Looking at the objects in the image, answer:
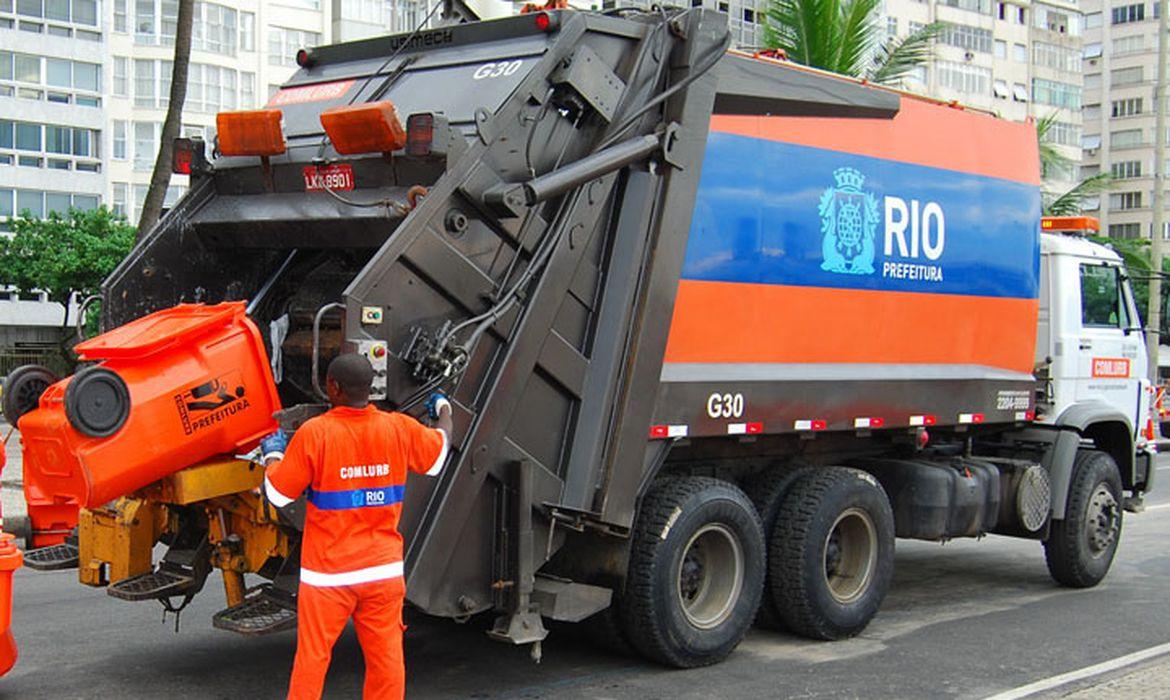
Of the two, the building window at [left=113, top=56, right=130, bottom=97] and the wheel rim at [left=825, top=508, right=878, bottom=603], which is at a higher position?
the building window at [left=113, top=56, right=130, bottom=97]

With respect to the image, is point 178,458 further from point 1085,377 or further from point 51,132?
point 51,132

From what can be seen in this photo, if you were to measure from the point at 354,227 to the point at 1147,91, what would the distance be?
87581 mm

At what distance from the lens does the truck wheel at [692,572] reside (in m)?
6.55

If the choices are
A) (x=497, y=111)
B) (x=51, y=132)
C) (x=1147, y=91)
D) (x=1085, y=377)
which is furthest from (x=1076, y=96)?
(x=497, y=111)

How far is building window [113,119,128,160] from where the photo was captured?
47062 mm

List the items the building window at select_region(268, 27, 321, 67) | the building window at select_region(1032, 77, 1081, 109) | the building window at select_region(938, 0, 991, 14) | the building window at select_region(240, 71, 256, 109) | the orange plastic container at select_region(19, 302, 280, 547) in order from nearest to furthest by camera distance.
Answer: the orange plastic container at select_region(19, 302, 280, 547) < the building window at select_region(240, 71, 256, 109) < the building window at select_region(268, 27, 321, 67) < the building window at select_region(938, 0, 991, 14) < the building window at select_region(1032, 77, 1081, 109)

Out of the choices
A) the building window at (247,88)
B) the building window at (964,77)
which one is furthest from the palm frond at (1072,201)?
the building window at (964,77)

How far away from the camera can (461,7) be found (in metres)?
7.27

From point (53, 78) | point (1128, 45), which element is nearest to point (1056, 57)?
point (1128, 45)

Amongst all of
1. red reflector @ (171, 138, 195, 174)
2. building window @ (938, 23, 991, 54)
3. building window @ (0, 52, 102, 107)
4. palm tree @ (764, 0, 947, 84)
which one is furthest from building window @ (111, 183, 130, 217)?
red reflector @ (171, 138, 195, 174)

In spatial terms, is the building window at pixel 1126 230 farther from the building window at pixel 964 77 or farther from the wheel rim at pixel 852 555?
the wheel rim at pixel 852 555

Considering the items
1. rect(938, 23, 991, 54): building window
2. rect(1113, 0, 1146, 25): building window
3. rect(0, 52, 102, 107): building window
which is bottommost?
rect(0, 52, 102, 107): building window

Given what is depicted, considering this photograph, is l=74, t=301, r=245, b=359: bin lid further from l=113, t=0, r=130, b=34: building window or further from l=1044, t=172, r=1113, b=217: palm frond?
l=113, t=0, r=130, b=34: building window

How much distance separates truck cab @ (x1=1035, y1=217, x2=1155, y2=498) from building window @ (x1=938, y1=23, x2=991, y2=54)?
5791cm
